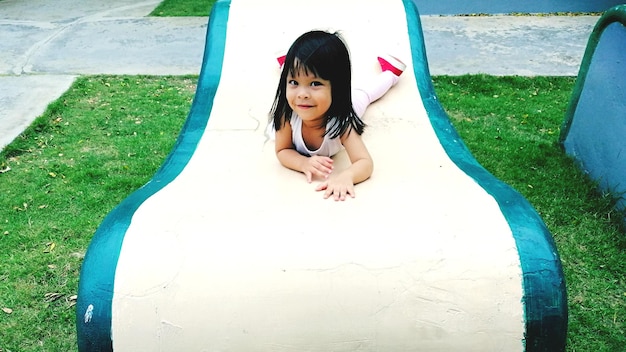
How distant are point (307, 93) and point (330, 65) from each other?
0.41ft

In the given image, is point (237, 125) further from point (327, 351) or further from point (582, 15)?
point (582, 15)

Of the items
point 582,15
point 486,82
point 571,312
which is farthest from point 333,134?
point 582,15

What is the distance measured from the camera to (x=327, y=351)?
5.49 ft

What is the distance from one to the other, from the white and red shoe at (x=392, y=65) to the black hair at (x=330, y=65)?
2.69 ft

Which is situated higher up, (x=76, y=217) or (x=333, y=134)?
(x=333, y=134)

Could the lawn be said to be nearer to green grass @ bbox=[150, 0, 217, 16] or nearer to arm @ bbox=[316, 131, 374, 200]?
arm @ bbox=[316, 131, 374, 200]

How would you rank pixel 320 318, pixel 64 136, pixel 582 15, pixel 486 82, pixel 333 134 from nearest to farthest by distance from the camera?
1. pixel 320 318
2. pixel 333 134
3. pixel 64 136
4. pixel 486 82
5. pixel 582 15

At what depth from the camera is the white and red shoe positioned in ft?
9.95

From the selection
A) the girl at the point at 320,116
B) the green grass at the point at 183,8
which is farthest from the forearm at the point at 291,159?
the green grass at the point at 183,8

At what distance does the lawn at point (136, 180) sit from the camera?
2541 millimetres

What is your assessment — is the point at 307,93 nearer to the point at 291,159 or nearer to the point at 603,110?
the point at 291,159

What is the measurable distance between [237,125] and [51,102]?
8.55 feet

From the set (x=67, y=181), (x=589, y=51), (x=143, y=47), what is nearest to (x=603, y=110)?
(x=589, y=51)

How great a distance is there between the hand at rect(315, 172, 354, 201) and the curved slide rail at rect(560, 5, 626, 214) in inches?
66.9
